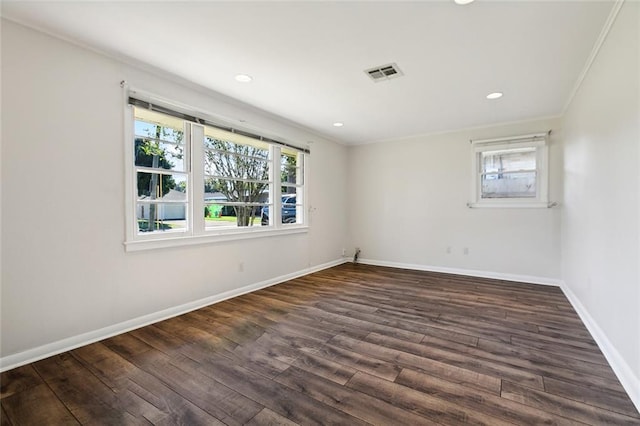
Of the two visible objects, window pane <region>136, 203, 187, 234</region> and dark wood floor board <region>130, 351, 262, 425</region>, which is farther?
window pane <region>136, 203, 187, 234</region>

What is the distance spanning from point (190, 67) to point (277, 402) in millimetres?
2993

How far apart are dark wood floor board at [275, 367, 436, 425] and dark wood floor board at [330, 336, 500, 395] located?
0.49 metres

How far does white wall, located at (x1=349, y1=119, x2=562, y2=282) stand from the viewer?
4562mm

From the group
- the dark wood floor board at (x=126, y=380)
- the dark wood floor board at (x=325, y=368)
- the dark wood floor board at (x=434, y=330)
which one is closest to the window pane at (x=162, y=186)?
the dark wood floor board at (x=126, y=380)

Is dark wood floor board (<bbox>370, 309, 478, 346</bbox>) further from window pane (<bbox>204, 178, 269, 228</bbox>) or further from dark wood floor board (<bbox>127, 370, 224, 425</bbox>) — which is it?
window pane (<bbox>204, 178, 269, 228</bbox>)

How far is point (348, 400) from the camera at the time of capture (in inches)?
69.9

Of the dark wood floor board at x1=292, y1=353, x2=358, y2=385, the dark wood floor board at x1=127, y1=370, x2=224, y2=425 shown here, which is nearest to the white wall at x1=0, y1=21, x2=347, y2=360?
the dark wood floor board at x1=127, y1=370, x2=224, y2=425

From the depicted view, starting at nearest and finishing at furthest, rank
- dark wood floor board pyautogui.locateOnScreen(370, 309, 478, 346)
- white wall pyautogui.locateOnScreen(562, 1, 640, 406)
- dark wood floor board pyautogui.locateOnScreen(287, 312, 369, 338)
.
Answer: white wall pyautogui.locateOnScreen(562, 1, 640, 406) < dark wood floor board pyautogui.locateOnScreen(370, 309, 478, 346) < dark wood floor board pyautogui.locateOnScreen(287, 312, 369, 338)

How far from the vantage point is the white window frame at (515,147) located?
14.8 feet

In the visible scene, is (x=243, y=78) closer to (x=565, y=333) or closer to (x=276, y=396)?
(x=276, y=396)

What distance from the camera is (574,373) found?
6.72ft

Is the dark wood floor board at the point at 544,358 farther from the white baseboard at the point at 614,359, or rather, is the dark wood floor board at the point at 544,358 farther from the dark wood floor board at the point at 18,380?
the dark wood floor board at the point at 18,380

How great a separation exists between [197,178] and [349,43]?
87.0 inches

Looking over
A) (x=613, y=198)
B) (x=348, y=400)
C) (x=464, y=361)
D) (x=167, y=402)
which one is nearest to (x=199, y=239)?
(x=167, y=402)
